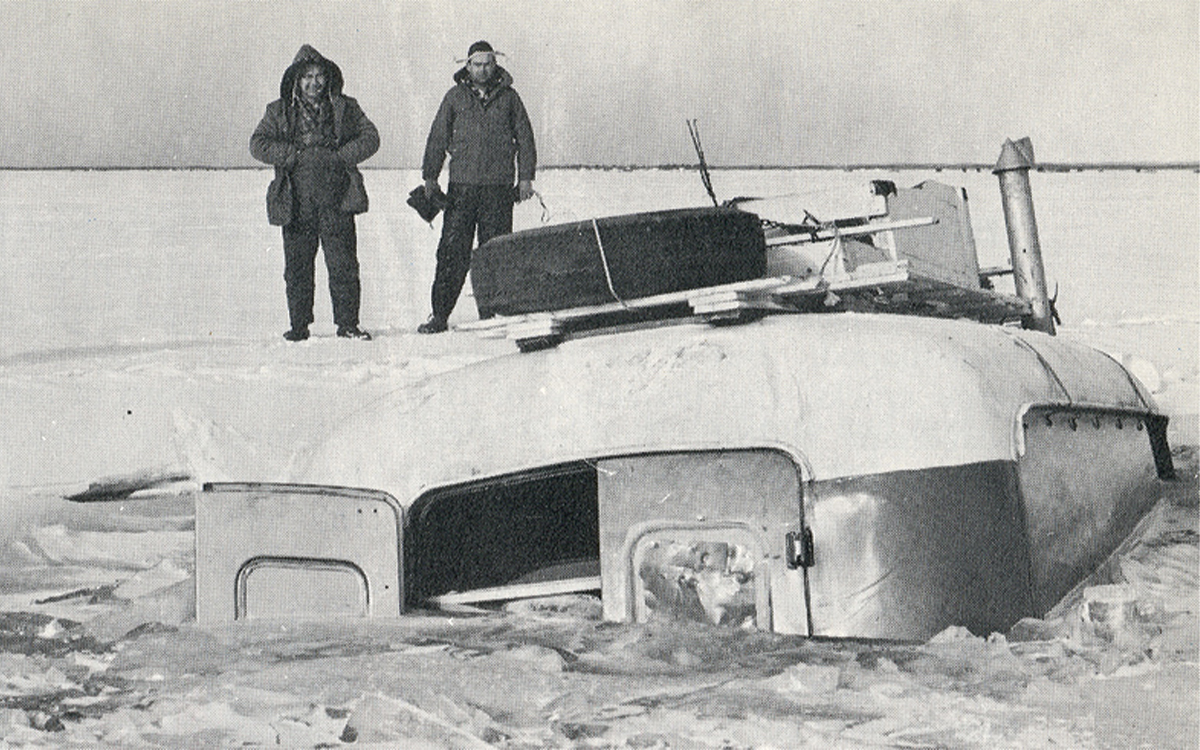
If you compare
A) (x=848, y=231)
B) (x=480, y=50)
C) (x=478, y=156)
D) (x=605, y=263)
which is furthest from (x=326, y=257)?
(x=848, y=231)

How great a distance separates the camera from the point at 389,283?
770 centimetres

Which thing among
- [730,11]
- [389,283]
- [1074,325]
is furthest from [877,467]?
[1074,325]

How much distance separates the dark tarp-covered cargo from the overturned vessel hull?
15cm

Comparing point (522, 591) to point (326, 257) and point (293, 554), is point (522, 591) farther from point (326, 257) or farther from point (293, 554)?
point (326, 257)

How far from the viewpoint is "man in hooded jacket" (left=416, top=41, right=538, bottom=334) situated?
20.3 feet

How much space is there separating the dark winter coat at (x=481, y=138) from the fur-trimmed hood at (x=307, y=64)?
61 cm

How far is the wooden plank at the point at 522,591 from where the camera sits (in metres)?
4.00

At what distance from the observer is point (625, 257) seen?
4051 mm

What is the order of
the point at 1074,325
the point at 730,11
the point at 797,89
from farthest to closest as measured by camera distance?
the point at 1074,325 → the point at 797,89 → the point at 730,11

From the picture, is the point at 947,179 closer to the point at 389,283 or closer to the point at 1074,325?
the point at 1074,325

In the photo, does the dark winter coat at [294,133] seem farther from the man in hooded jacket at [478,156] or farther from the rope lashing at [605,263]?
the rope lashing at [605,263]

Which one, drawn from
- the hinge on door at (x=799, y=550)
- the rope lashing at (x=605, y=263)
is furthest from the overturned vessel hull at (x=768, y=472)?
the rope lashing at (x=605, y=263)

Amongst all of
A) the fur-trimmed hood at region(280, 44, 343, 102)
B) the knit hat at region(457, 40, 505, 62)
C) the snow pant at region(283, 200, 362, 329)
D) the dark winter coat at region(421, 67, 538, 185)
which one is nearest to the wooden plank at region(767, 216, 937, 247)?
the knit hat at region(457, 40, 505, 62)

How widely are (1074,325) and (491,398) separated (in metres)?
6.56
